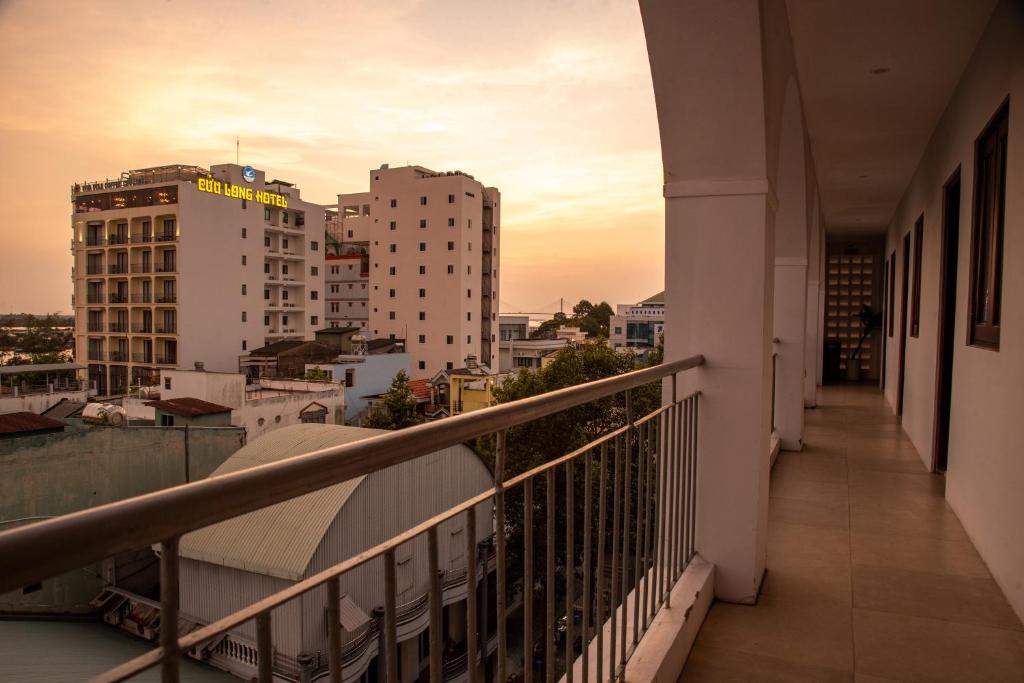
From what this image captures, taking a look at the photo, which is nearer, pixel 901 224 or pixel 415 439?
pixel 415 439

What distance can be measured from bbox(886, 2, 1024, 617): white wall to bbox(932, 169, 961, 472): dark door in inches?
3.8

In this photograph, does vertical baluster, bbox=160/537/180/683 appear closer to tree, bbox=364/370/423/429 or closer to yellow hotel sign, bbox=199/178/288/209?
tree, bbox=364/370/423/429

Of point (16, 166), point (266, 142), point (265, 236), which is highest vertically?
point (266, 142)

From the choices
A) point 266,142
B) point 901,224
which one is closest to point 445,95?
point 266,142

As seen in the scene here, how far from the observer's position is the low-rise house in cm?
74

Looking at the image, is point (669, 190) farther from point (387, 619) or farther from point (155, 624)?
point (155, 624)

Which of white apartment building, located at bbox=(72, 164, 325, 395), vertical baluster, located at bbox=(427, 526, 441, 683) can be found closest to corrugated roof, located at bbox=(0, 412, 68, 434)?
vertical baluster, located at bbox=(427, 526, 441, 683)

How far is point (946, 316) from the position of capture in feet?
16.1

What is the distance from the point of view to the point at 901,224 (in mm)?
8914

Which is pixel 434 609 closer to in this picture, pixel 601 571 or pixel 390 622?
pixel 390 622

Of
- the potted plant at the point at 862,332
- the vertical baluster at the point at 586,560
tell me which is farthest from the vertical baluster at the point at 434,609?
the potted plant at the point at 862,332

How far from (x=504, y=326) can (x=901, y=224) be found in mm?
48309

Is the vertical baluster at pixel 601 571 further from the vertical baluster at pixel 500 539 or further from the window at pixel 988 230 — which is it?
the window at pixel 988 230

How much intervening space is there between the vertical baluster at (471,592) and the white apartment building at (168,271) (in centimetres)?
3168
